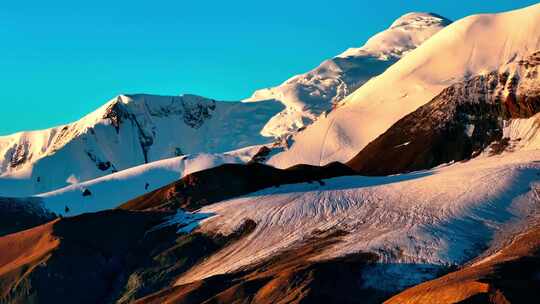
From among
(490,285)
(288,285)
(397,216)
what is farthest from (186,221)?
(490,285)

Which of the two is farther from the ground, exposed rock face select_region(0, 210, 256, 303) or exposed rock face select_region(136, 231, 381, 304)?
exposed rock face select_region(0, 210, 256, 303)

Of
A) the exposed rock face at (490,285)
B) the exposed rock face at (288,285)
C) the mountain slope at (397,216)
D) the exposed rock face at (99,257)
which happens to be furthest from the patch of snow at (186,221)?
the exposed rock face at (490,285)

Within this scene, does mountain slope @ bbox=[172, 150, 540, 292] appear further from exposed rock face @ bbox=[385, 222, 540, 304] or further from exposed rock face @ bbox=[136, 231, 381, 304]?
exposed rock face @ bbox=[385, 222, 540, 304]

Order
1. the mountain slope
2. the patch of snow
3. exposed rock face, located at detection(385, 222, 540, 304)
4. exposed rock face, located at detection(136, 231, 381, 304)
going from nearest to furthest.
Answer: exposed rock face, located at detection(385, 222, 540, 304)
exposed rock face, located at detection(136, 231, 381, 304)
the mountain slope
the patch of snow

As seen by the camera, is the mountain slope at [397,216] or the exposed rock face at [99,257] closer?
the mountain slope at [397,216]

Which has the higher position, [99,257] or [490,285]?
[99,257]

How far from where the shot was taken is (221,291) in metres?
130

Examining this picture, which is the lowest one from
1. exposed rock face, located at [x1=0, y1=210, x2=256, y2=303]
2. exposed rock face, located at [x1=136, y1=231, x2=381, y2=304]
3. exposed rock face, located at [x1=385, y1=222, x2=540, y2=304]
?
exposed rock face, located at [x1=385, y1=222, x2=540, y2=304]

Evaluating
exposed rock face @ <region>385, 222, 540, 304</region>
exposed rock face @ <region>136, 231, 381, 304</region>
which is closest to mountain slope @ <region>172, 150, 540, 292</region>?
exposed rock face @ <region>136, 231, 381, 304</region>

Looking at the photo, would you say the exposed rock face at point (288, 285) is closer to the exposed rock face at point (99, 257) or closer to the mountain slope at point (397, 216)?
the mountain slope at point (397, 216)

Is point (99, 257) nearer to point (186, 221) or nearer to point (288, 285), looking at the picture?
point (186, 221)

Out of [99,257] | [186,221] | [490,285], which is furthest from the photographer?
[186,221]

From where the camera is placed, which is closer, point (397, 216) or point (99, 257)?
point (397, 216)

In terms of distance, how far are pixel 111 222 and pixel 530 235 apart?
7397 cm
